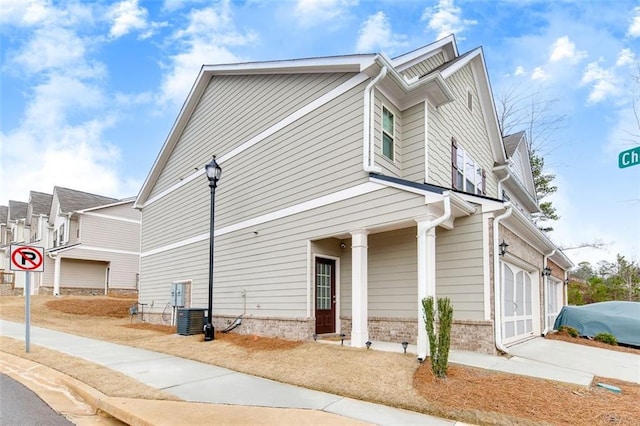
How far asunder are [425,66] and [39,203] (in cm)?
3536

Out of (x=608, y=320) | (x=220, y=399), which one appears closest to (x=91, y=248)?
(x=220, y=399)

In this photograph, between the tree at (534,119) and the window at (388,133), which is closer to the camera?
the window at (388,133)

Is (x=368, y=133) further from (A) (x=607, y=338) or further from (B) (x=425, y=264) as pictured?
(A) (x=607, y=338)

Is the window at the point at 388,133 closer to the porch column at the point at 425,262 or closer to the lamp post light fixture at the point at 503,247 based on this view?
the porch column at the point at 425,262

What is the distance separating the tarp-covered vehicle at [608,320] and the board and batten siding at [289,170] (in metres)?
10.0

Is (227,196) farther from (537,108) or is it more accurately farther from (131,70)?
(537,108)

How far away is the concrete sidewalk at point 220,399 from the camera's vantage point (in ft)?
15.7

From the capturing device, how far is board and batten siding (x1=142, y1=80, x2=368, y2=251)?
9391 millimetres

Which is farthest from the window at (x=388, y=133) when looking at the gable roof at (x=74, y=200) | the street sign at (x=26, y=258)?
the gable roof at (x=74, y=200)

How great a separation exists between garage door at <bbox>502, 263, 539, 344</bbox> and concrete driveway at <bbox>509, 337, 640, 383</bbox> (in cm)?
36

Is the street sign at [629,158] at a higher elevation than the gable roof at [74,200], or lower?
lower

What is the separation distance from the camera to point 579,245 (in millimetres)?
26719

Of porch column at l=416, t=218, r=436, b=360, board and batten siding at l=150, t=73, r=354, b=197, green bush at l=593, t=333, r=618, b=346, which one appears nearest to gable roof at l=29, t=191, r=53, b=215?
board and batten siding at l=150, t=73, r=354, b=197

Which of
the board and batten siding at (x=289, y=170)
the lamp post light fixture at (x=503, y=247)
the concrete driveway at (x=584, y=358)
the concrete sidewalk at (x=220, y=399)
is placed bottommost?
the concrete driveway at (x=584, y=358)
